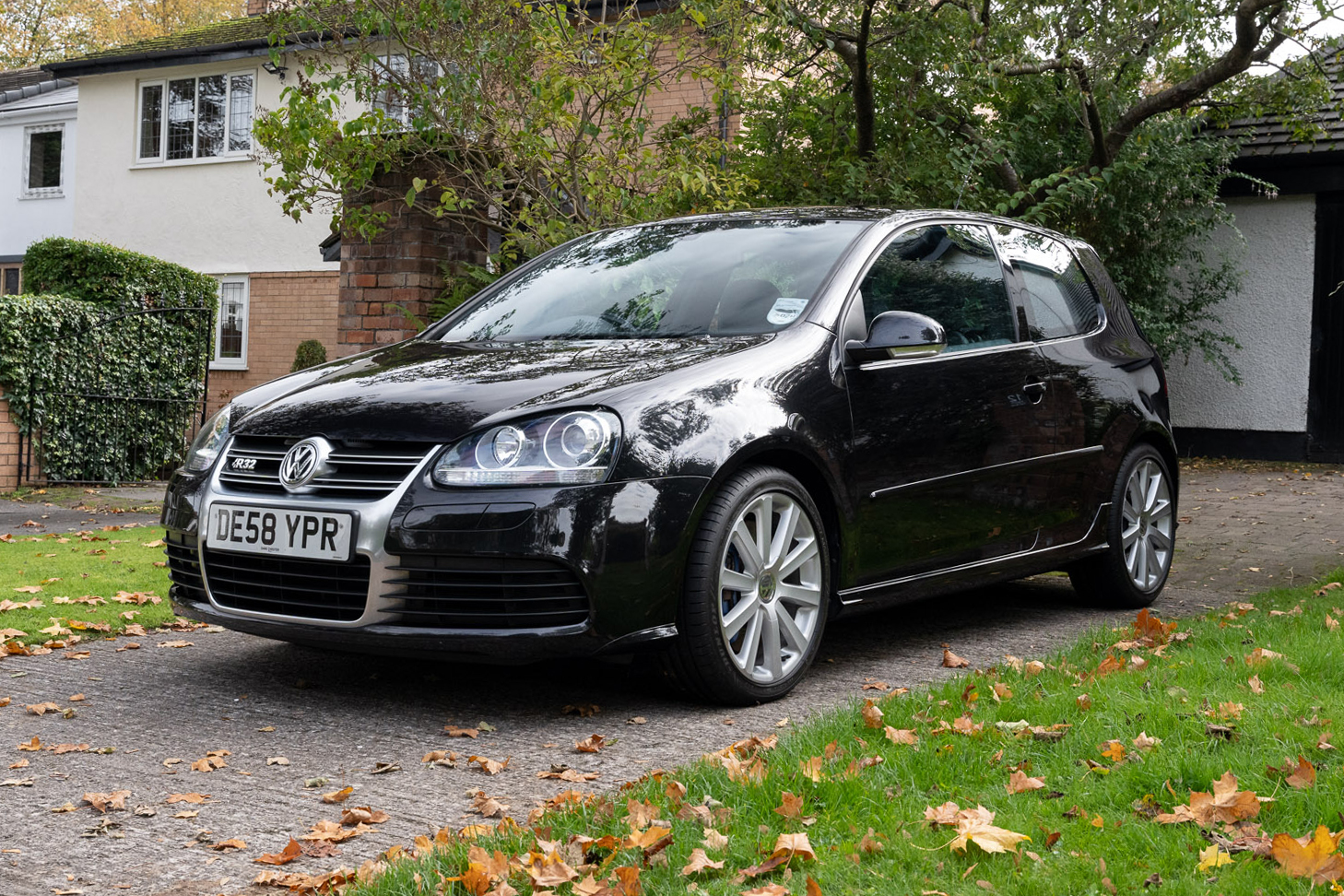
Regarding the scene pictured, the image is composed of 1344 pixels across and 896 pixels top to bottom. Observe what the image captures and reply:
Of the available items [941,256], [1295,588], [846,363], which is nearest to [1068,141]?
[1295,588]

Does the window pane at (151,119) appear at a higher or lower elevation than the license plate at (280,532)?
higher

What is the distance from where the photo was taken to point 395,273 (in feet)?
33.6

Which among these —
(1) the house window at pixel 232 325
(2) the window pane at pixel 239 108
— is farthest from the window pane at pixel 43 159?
(1) the house window at pixel 232 325

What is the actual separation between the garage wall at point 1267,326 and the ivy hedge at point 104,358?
1086 centimetres

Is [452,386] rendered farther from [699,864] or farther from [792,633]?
[699,864]

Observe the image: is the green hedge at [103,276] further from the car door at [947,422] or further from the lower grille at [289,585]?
the car door at [947,422]

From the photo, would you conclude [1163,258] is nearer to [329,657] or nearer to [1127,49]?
[1127,49]

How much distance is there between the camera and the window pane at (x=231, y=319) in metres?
23.6

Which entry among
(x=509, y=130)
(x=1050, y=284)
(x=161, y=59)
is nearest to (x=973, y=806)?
(x=1050, y=284)

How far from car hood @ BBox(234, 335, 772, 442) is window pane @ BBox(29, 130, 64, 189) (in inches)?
1004

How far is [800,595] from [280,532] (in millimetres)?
1664

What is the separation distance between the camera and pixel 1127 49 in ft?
41.8

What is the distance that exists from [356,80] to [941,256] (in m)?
5.95

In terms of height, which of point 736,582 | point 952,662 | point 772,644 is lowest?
point 952,662
